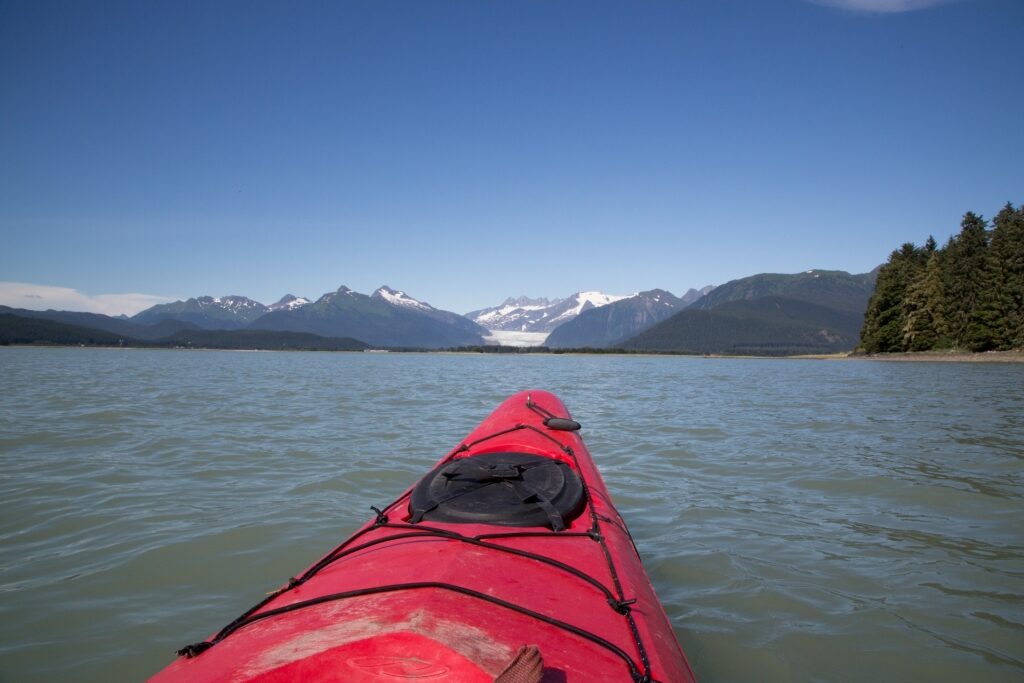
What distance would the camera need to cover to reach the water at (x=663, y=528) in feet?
13.2

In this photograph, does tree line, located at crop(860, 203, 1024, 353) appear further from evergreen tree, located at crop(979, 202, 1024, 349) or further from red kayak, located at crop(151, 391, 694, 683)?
red kayak, located at crop(151, 391, 694, 683)

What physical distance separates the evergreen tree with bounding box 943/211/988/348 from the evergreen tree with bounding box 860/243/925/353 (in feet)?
15.9

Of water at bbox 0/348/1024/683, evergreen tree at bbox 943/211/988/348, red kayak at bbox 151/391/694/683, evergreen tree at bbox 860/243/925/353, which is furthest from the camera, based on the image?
evergreen tree at bbox 860/243/925/353

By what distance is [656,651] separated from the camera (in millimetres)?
2361

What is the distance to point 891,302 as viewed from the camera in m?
59.7

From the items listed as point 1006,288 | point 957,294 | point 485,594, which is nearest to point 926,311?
point 957,294

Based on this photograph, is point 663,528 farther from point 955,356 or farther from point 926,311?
point 926,311

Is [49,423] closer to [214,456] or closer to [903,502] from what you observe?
[214,456]

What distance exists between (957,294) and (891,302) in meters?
8.69

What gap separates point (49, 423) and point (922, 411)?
71.7 feet

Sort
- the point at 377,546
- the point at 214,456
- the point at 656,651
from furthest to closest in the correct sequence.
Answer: the point at 214,456, the point at 377,546, the point at 656,651

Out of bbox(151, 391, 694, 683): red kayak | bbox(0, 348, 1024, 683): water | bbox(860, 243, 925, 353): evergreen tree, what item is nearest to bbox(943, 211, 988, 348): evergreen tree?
bbox(860, 243, 925, 353): evergreen tree

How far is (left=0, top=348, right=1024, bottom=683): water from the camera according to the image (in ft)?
13.2

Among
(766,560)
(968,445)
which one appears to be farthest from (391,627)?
(968,445)
